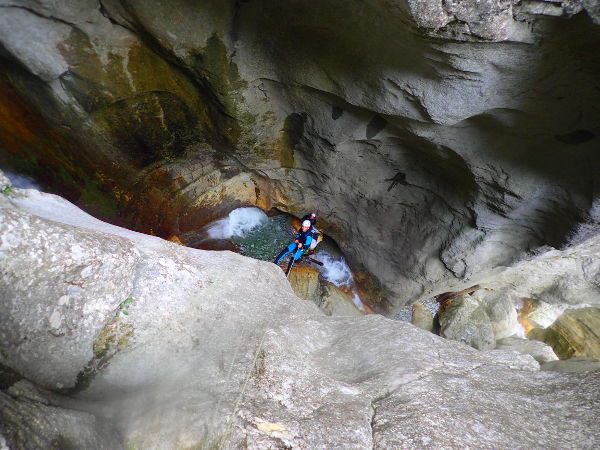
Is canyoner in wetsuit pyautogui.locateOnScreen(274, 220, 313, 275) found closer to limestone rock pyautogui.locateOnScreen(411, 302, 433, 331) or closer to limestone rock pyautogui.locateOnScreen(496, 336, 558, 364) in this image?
limestone rock pyautogui.locateOnScreen(411, 302, 433, 331)

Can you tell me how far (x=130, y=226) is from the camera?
6.16 m

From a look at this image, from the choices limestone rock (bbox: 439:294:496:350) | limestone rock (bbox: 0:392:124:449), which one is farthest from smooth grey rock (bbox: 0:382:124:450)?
limestone rock (bbox: 439:294:496:350)

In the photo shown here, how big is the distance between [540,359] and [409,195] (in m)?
3.37

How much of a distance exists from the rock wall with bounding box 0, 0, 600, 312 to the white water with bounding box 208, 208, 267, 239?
15.5 inches

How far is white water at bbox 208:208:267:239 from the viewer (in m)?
7.30

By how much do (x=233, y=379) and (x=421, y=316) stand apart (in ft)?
23.5

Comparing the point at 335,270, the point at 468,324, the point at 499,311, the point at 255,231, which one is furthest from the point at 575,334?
the point at 255,231

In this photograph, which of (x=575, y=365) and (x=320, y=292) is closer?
(x=575, y=365)

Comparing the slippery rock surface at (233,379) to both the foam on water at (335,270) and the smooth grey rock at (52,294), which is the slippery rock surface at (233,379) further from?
the foam on water at (335,270)

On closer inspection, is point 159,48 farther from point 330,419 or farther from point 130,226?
point 330,419

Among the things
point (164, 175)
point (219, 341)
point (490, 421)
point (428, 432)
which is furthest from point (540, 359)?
point (164, 175)

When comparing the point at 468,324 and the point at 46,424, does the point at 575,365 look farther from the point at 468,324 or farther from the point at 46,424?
the point at 468,324

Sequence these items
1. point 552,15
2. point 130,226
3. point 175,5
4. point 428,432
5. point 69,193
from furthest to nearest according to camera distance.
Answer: point 130,226 → point 69,193 → point 175,5 → point 552,15 → point 428,432

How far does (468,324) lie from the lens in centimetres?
769
